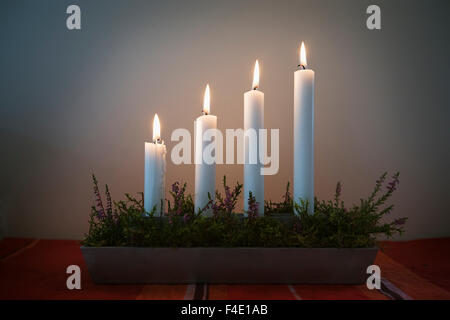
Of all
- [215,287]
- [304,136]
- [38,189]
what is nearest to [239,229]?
[215,287]

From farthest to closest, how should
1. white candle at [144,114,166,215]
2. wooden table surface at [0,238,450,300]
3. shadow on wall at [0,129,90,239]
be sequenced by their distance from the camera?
1. shadow on wall at [0,129,90,239]
2. white candle at [144,114,166,215]
3. wooden table surface at [0,238,450,300]

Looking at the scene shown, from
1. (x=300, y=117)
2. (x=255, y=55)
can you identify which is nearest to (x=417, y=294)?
(x=300, y=117)

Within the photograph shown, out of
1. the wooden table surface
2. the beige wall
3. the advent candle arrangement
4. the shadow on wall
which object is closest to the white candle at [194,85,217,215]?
the advent candle arrangement

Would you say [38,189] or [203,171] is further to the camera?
[38,189]

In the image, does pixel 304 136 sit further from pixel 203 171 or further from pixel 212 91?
pixel 212 91

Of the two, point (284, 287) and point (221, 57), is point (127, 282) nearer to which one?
point (284, 287)

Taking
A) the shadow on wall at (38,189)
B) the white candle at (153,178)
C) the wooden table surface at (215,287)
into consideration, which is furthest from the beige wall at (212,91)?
the white candle at (153,178)

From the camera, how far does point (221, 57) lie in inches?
40.8

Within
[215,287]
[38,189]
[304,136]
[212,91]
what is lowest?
[215,287]

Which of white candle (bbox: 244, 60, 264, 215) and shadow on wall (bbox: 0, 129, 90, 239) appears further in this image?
shadow on wall (bbox: 0, 129, 90, 239)

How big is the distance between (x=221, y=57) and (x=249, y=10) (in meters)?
0.17

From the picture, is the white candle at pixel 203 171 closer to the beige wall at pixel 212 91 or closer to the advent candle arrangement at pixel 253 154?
the advent candle arrangement at pixel 253 154

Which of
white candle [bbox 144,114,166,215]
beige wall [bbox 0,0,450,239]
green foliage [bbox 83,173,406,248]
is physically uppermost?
beige wall [bbox 0,0,450,239]

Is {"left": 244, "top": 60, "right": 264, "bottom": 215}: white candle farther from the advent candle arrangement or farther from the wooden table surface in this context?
the wooden table surface
